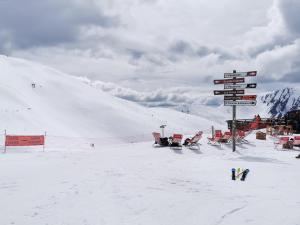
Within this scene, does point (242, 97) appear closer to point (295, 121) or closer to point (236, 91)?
point (236, 91)

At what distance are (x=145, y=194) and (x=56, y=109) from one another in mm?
61180

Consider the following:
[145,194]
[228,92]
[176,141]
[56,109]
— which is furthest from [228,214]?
[56,109]

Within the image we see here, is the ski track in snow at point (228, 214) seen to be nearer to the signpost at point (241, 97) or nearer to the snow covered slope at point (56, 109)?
the signpost at point (241, 97)

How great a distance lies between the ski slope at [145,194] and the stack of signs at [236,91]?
8.04m

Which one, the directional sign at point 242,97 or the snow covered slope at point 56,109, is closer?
the directional sign at point 242,97

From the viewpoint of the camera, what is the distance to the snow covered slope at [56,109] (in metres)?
52.5

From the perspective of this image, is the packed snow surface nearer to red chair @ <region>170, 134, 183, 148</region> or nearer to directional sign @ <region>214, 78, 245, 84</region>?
red chair @ <region>170, 134, 183, 148</region>

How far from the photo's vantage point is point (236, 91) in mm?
28109

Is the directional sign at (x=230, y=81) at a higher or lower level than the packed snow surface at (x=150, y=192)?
higher

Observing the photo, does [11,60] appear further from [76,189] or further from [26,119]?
[76,189]

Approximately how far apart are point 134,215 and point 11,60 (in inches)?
3721

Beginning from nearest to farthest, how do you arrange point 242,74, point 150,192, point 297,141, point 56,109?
point 150,192
point 242,74
point 297,141
point 56,109

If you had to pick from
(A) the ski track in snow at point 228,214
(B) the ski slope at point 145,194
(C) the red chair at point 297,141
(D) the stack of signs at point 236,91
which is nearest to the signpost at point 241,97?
(D) the stack of signs at point 236,91

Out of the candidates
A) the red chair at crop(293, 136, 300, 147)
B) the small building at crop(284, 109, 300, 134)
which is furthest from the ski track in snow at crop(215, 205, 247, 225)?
the small building at crop(284, 109, 300, 134)
